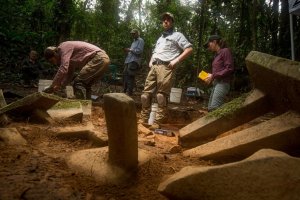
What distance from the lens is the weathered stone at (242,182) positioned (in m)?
2.03

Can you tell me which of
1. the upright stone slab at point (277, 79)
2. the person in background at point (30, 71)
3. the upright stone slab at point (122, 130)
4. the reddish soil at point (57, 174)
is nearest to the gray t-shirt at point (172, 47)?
the upright stone slab at point (277, 79)

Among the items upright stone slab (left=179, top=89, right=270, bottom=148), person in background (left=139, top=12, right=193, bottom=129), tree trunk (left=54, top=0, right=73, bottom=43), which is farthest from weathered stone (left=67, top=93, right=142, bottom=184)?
tree trunk (left=54, top=0, right=73, bottom=43)

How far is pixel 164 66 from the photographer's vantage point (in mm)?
5094

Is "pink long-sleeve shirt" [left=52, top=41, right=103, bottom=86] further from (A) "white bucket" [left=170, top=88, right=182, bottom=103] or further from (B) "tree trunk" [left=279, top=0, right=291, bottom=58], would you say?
(B) "tree trunk" [left=279, top=0, right=291, bottom=58]

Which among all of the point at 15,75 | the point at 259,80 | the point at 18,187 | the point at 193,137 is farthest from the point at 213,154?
the point at 15,75

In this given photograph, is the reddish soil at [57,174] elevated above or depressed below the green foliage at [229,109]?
below

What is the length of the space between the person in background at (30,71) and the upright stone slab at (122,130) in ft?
27.6

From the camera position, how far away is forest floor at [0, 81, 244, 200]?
223 cm

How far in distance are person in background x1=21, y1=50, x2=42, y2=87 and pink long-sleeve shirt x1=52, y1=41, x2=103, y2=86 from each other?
4.94 m

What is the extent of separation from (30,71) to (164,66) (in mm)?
6903

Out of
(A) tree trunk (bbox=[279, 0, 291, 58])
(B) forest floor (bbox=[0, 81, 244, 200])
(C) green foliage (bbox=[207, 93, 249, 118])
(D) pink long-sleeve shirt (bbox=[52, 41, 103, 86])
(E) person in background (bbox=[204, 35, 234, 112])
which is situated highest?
(A) tree trunk (bbox=[279, 0, 291, 58])

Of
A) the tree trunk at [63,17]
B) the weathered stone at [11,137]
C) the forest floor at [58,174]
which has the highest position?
the tree trunk at [63,17]

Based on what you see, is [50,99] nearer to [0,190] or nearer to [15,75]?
[0,190]

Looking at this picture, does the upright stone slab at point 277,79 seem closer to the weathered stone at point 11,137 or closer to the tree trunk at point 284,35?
the weathered stone at point 11,137
